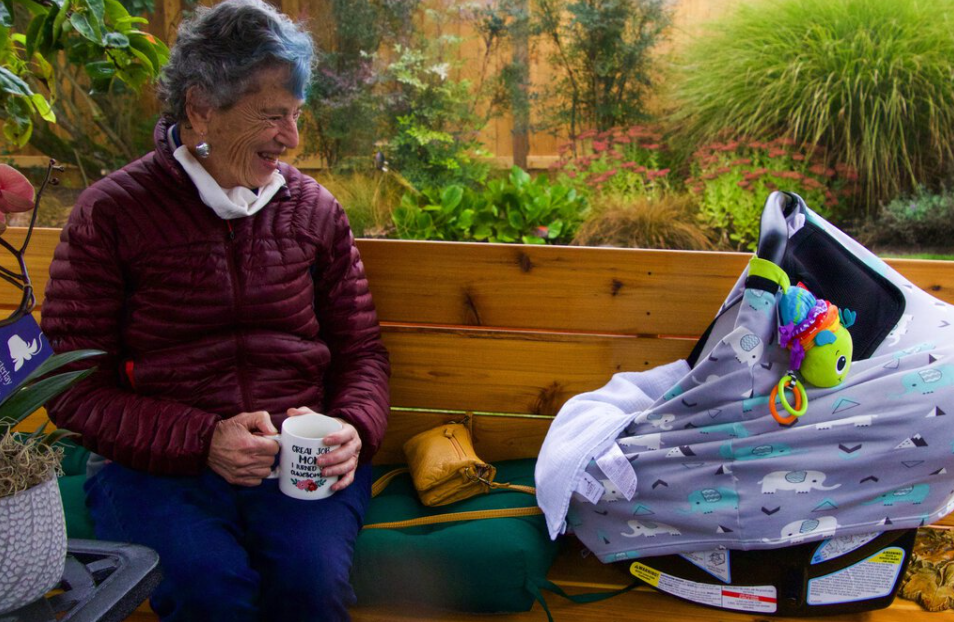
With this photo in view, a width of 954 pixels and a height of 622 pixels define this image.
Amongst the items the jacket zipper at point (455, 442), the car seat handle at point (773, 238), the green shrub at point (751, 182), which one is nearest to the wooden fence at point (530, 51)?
the green shrub at point (751, 182)

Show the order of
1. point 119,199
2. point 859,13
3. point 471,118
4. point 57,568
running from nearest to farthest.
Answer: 1. point 57,568
2. point 119,199
3. point 859,13
4. point 471,118

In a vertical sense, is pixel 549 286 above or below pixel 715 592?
above

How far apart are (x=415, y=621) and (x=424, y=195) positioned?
1.75 m

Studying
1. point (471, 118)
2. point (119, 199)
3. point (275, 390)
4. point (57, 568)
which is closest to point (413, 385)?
point (275, 390)

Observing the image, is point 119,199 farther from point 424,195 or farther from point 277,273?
point 424,195

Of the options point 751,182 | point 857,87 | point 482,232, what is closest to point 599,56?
point 751,182

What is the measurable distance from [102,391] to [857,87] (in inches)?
120

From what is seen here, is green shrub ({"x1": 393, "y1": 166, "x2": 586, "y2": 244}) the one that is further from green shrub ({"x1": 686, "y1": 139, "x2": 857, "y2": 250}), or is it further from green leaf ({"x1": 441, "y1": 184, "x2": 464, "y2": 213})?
green shrub ({"x1": 686, "y1": 139, "x2": 857, "y2": 250})

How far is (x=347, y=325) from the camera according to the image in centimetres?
194

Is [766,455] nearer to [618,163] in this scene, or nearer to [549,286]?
[549,286]

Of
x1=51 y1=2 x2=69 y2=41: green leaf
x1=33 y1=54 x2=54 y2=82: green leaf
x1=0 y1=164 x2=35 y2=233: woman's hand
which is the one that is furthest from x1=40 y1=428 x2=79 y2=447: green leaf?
x1=33 y1=54 x2=54 y2=82: green leaf

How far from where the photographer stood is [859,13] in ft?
11.6

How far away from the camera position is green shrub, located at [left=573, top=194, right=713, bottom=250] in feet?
10.4

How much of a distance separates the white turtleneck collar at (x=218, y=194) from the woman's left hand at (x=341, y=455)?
1.43 ft
